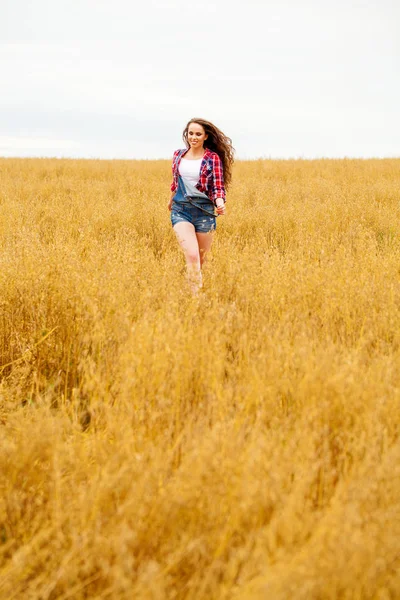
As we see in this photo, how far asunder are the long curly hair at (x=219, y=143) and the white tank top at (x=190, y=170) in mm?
218

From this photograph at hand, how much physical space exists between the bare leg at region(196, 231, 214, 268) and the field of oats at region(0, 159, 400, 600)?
719 mm

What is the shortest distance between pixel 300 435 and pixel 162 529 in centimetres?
57

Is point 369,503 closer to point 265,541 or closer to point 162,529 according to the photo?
point 265,541

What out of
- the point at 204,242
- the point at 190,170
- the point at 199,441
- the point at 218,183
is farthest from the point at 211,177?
the point at 199,441

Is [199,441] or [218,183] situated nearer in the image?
[199,441]

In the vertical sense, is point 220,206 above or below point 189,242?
above

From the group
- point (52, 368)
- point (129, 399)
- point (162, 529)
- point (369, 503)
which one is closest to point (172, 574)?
point (162, 529)

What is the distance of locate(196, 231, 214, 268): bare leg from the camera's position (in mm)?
4770

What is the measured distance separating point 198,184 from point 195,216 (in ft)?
0.93

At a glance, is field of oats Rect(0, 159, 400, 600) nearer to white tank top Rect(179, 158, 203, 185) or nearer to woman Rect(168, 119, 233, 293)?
woman Rect(168, 119, 233, 293)

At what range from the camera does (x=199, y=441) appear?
191 centimetres

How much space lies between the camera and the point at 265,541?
146 centimetres

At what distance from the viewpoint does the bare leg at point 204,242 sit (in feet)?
15.6

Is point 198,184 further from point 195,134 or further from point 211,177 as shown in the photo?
point 195,134
